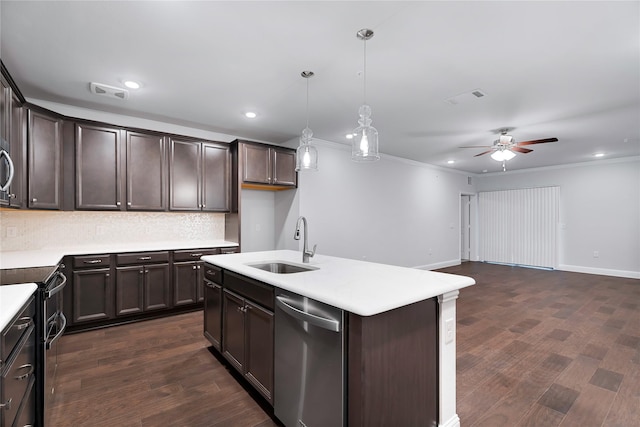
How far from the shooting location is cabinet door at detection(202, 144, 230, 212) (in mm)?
4387

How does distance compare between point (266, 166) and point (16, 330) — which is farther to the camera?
point (266, 166)

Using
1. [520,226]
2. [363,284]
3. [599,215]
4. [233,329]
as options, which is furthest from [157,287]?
[599,215]

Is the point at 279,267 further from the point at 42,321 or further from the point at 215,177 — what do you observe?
the point at 215,177

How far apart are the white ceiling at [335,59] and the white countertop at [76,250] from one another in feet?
5.57

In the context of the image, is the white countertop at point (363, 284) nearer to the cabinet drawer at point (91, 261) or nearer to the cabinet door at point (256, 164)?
the cabinet drawer at point (91, 261)

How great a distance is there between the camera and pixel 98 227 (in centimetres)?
389

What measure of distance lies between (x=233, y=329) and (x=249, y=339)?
298 millimetres

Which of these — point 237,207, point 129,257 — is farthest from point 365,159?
point 129,257

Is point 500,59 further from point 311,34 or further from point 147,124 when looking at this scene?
point 147,124

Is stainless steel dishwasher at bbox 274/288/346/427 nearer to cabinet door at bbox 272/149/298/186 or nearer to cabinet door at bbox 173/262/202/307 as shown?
cabinet door at bbox 173/262/202/307

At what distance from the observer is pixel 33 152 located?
120 inches

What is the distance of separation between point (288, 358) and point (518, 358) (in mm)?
2307

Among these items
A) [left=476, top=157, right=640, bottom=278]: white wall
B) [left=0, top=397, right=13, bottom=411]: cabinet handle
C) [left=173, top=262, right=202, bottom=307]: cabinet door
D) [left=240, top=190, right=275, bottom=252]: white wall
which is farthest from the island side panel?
[left=476, top=157, right=640, bottom=278]: white wall

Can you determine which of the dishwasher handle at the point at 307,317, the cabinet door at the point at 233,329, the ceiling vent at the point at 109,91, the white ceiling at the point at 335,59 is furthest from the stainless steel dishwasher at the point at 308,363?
the ceiling vent at the point at 109,91
